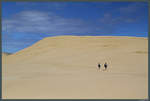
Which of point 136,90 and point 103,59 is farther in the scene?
point 103,59

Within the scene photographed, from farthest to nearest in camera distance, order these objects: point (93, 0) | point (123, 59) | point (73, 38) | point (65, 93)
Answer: point (73, 38)
point (123, 59)
point (65, 93)
point (93, 0)

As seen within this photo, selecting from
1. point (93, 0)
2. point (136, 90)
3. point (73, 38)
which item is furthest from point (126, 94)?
point (73, 38)

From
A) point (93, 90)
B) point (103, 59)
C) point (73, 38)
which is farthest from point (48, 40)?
point (93, 90)

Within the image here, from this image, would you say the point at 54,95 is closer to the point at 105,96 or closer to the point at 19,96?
the point at 19,96

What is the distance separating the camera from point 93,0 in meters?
4.57

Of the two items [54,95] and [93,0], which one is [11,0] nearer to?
[93,0]

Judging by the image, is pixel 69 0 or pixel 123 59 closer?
pixel 69 0

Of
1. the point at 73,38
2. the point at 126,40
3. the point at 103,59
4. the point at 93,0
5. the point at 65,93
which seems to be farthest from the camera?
the point at 73,38

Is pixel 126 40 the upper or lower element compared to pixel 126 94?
upper

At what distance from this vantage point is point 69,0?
15.0 ft

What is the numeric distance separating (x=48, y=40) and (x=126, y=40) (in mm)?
16553

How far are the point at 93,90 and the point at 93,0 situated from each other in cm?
287

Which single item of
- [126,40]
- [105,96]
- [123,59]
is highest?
[126,40]

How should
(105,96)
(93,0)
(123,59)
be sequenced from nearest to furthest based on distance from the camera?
(93,0)
(105,96)
(123,59)
